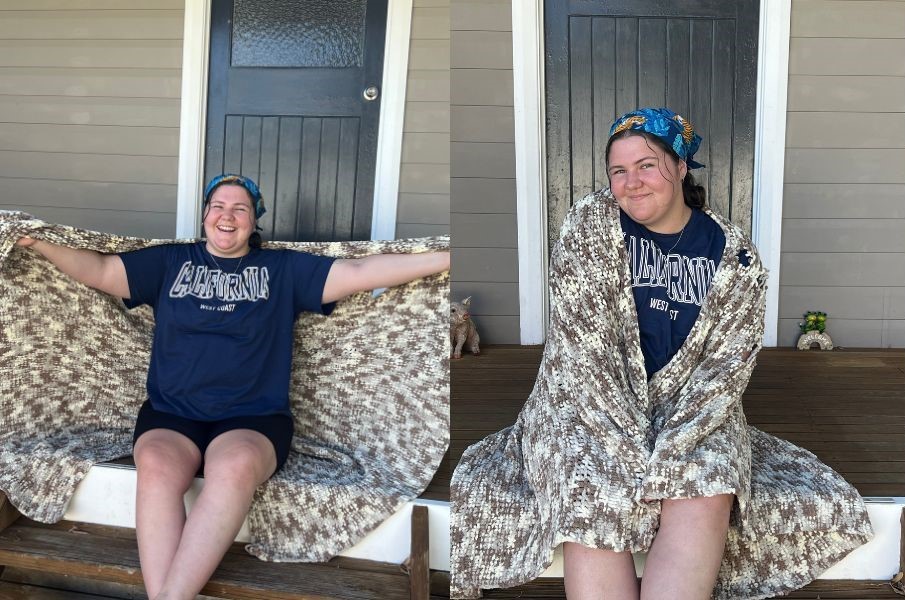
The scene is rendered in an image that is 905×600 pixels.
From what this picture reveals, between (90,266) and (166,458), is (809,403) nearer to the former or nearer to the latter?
(166,458)

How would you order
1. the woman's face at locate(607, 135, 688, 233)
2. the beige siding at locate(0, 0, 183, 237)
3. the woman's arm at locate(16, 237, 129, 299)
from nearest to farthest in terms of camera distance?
the woman's face at locate(607, 135, 688, 233)
the woman's arm at locate(16, 237, 129, 299)
the beige siding at locate(0, 0, 183, 237)

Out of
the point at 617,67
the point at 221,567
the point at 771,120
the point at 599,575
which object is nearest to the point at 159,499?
the point at 221,567

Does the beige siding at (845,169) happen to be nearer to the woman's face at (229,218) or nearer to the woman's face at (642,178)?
the woman's face at (642,178)

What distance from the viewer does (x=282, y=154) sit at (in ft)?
9.24

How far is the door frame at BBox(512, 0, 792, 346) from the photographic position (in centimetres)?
294

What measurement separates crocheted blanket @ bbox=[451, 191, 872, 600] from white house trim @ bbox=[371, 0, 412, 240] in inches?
43.6

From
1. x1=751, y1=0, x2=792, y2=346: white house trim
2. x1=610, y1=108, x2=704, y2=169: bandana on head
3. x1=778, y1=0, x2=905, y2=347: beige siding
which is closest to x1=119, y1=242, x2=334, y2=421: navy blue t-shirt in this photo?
x1=610, y1=108, x2=704, y2=169: bandana on head

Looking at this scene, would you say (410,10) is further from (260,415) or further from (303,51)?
(260,415)

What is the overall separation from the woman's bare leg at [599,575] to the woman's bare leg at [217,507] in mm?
799

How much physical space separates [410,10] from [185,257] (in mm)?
1243

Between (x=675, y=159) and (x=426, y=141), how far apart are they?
1.25 meters

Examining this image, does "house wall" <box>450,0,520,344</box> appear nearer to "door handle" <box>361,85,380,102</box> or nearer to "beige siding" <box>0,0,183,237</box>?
"door handle" <box>361,85,380,102</box>

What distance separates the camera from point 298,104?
2.82m

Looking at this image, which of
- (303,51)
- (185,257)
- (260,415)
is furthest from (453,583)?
(303,51)
